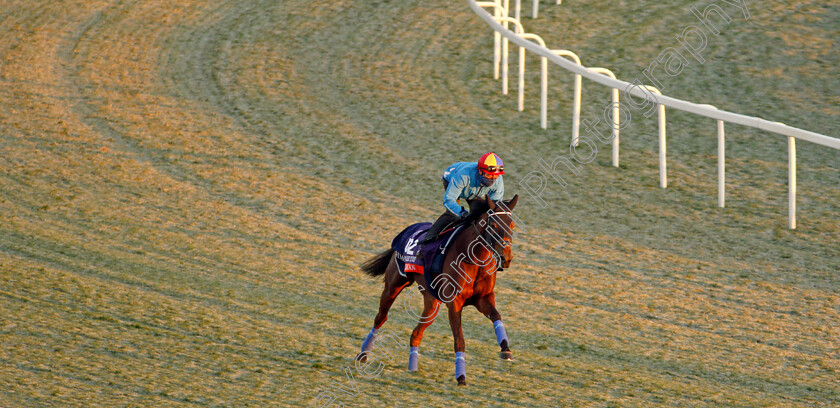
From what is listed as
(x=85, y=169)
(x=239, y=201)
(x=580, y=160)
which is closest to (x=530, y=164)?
(x=580, y=160)

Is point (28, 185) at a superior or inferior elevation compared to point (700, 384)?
superior

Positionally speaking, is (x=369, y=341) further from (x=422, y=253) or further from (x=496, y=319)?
(x=496, y=319)

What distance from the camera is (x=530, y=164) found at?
11.7m

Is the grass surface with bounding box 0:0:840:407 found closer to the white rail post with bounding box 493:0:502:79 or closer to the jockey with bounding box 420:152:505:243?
the white rail post with bounding box 493:0:502:79

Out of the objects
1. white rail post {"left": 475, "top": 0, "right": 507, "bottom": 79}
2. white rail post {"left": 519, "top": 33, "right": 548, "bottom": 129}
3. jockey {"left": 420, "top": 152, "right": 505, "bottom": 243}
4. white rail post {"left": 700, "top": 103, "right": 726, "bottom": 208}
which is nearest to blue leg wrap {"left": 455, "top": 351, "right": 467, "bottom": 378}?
jockey {"left": 420, "top": 152, "right": 505, "bottom": 243}

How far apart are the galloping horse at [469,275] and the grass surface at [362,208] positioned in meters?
0.31

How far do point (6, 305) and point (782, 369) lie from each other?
6627 mm

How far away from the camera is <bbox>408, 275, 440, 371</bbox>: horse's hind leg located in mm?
7316

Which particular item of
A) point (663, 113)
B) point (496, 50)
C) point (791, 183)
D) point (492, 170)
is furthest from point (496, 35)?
point (492, 170)

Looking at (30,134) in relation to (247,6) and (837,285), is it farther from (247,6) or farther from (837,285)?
(837,285)

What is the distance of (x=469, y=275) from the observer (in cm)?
705

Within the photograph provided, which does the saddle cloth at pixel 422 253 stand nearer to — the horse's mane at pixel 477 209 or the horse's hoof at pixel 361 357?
the horse's mane at pixel 477 209

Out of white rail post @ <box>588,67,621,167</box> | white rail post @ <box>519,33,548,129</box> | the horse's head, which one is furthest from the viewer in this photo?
white rail post @ <box>519,33,548,129</box>

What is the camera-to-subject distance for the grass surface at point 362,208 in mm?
7539
